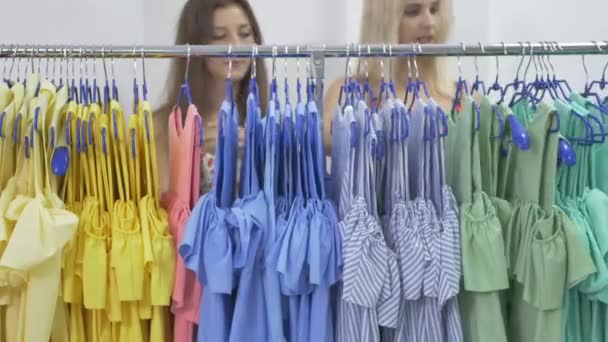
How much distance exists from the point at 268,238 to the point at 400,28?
3.05 ft

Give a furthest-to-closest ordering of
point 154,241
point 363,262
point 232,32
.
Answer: point 232,32, point 154,241, point 363,262

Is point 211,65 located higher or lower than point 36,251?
higher

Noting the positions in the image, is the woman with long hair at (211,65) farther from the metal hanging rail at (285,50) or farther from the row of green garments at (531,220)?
the row of green garments at (531,220)

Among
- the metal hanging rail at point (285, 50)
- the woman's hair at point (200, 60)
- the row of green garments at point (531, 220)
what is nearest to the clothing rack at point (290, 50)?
the metal hanging rail at point (285, 50)

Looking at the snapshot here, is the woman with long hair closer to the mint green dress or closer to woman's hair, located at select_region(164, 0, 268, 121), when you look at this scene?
woman's hair, located at select_region(164, 0, 268, 121)

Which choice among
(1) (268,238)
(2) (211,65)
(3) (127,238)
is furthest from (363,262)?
(2) (211,65)

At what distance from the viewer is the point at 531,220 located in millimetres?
1022

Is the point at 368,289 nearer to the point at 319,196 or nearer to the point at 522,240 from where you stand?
the point at 319,196

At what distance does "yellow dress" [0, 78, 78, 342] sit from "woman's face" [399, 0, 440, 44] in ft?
3.49

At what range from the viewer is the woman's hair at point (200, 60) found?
5.26 feet

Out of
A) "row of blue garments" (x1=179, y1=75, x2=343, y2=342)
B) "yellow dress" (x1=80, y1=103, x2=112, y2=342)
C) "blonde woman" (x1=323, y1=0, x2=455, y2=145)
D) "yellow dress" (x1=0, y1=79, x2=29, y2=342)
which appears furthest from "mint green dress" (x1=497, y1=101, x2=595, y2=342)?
"yellow dress" (x1=0, y1=79, x2=29, y2=342)

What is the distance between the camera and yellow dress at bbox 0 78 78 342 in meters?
0.96

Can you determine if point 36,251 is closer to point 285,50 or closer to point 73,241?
point 73,241

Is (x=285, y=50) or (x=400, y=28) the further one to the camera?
(x=400, y=28)
